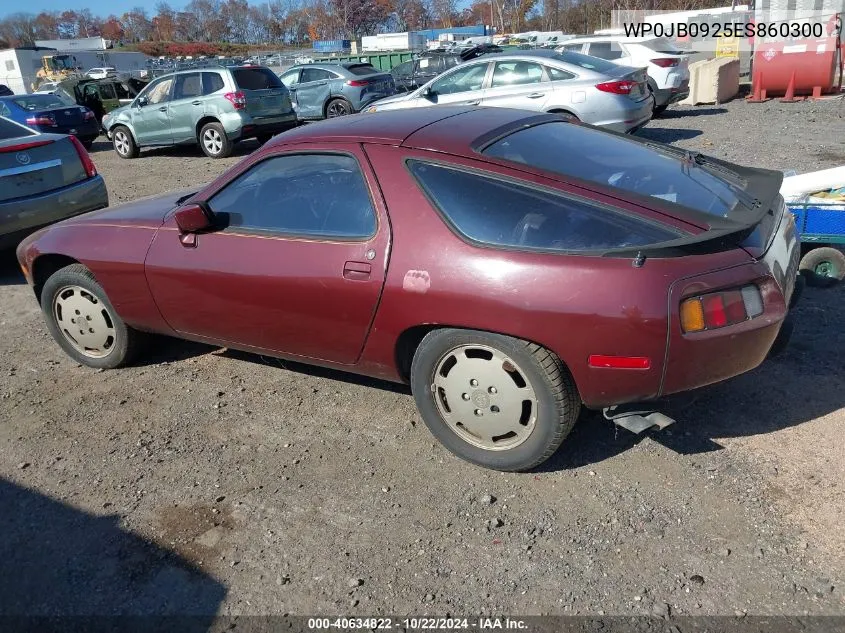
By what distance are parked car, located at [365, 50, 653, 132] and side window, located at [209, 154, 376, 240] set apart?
7339 mm

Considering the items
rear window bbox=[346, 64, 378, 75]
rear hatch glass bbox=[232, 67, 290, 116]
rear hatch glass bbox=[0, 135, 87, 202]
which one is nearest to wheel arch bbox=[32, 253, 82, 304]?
rear hatch glass bbox=[0, 135, 87, 202]

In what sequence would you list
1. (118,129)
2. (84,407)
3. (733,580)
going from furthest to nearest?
1. (118,129)
2. (84,407)
3. (733,580)

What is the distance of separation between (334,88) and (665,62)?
23.3 feet

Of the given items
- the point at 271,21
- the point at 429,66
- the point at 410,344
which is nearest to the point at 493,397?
the point at 410,344

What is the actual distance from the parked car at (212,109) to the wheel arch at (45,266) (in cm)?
899

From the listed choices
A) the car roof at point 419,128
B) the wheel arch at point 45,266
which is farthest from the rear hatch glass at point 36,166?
the car roof at point 419,128

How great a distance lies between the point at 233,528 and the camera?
3.06 meters

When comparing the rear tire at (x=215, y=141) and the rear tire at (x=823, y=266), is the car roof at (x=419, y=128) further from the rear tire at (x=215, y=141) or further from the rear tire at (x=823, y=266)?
the rear tire at (x=215, y=141)

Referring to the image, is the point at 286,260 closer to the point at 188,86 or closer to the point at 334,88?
the point at 188,86

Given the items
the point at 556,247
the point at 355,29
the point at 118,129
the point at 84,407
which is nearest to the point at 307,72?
the point at 118,129

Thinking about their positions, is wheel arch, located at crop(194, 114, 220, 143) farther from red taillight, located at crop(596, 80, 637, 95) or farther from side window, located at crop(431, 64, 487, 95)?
red taillight, located at crop(596, 80, 637, 95)

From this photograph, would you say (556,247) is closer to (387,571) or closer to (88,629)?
(387,571)

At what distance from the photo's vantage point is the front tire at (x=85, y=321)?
174 inches

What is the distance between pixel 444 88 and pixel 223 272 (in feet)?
29.4
